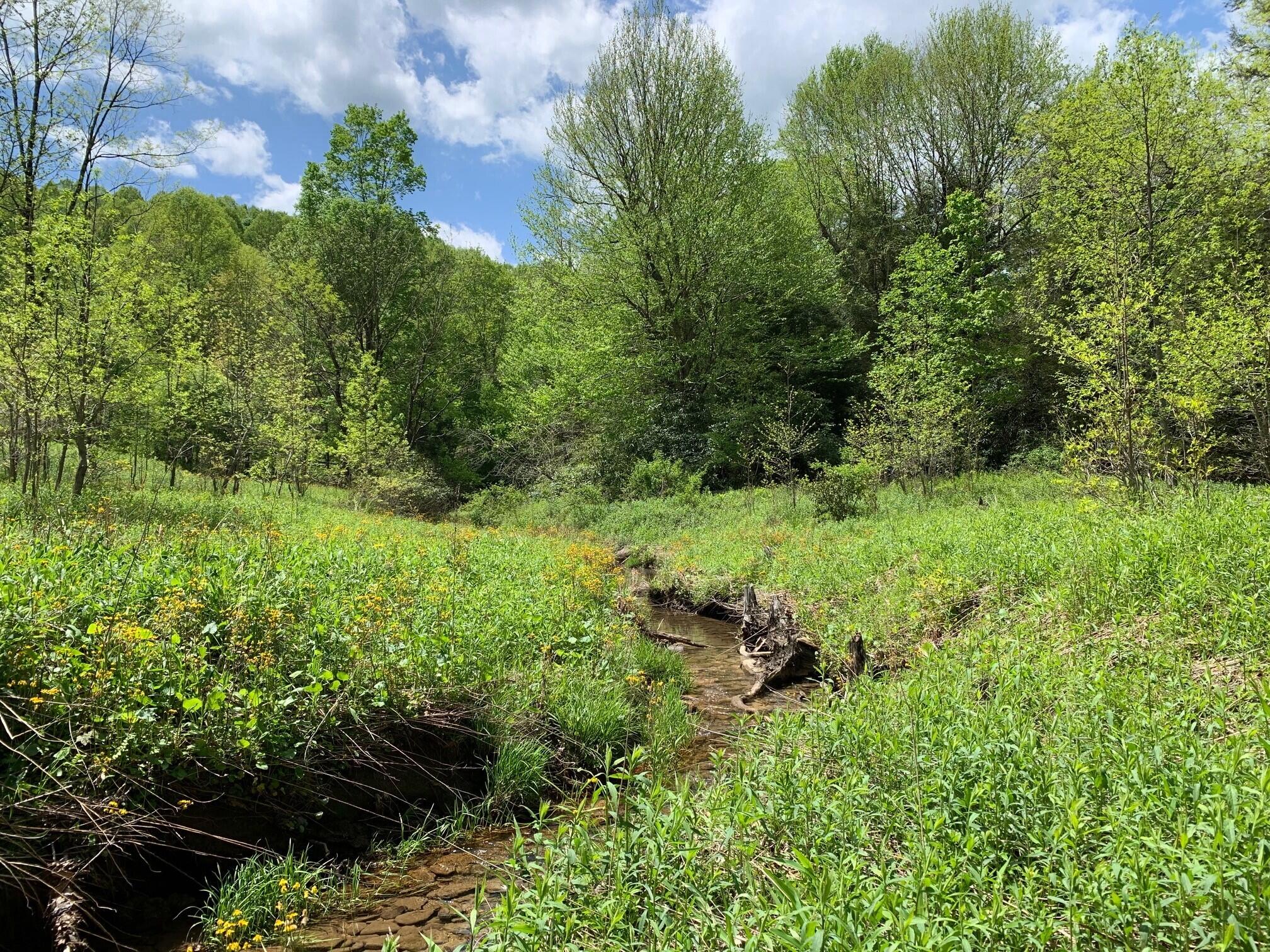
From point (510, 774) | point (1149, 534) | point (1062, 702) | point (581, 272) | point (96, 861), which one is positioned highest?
point (581, 272)

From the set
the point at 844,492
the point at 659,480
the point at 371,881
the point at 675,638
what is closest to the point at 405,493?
the point at 659,480

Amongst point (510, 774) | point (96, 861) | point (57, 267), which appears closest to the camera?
point (96, 861)

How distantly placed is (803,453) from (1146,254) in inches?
448

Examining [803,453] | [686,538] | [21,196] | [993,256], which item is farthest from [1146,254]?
[21,196]

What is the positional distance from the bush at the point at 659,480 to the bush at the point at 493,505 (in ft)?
15.8

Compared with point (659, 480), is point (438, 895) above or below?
below

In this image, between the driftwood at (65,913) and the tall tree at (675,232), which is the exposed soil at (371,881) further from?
the tall tree at (675,232)

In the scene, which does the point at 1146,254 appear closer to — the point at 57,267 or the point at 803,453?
the point at 803,453

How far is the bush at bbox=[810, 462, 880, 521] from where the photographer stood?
14.6 m

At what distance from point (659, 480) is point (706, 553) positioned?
8.53 m

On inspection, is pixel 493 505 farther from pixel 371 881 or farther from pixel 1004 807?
pixel 1004 807

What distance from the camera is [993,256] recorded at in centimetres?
2220

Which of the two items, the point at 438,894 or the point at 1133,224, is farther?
the point at 1133,224

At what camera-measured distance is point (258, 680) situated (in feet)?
13.3
